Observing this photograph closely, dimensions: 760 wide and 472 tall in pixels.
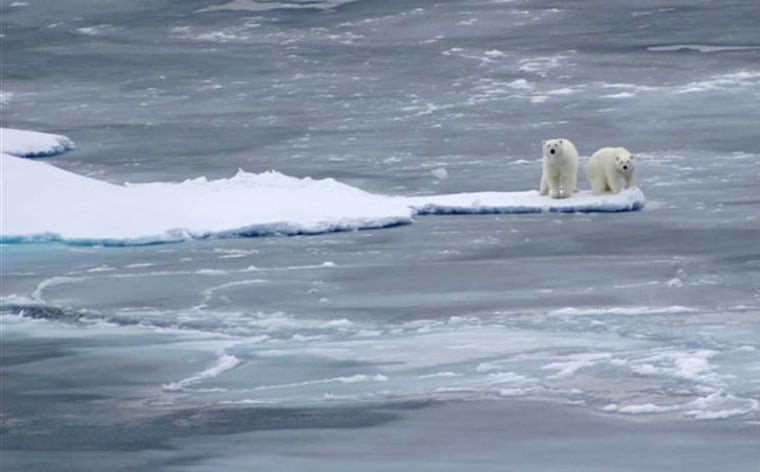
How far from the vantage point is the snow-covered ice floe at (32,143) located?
1750 cm

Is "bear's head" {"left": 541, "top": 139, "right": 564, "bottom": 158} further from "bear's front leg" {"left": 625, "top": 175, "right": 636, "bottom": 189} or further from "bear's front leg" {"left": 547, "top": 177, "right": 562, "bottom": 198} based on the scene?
"bear's front leg" {"left": 625, "top": 175, "right": 636, "bottom": 189}

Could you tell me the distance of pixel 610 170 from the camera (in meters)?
13.8

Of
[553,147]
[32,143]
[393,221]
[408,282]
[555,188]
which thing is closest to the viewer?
[408,282]

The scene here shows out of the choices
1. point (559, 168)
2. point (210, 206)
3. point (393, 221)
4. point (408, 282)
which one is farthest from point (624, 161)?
point (408, 282)

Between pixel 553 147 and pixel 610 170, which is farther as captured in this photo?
pixel 610 170

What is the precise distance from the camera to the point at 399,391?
8.48 metres

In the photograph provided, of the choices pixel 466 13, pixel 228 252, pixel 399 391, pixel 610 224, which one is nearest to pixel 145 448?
pixel 399 391

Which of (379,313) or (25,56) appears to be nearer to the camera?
(379,313)

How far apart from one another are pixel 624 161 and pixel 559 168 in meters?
0.43

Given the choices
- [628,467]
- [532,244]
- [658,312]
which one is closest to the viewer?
[628,467]

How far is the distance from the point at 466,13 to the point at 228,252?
13292mm

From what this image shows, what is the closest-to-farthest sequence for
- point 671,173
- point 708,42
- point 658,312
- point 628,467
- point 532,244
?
point 628,467
point 658,312
point 532,244
point 671,173
point 708,42

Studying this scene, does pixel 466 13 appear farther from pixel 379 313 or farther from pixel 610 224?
pixel 379 313

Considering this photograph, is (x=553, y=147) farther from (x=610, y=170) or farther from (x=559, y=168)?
(x=610, y=170)
